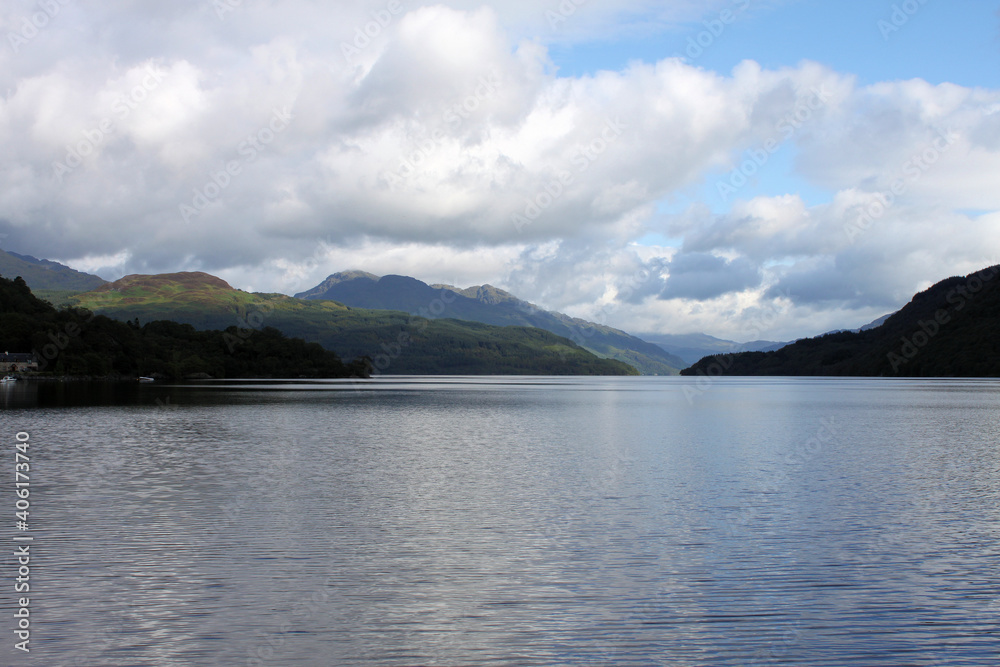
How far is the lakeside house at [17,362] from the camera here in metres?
168

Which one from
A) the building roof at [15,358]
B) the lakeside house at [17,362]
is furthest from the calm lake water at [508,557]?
the building roof at [15,358]

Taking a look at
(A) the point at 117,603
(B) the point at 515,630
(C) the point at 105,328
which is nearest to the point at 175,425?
(A) the point at 117,603

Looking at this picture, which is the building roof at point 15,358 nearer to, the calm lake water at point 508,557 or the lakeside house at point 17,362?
the lakeside house at point 17,362

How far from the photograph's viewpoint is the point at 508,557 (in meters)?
19.2

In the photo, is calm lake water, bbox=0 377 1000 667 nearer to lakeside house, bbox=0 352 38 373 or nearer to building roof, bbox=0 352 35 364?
lakeside house, bbox=0 352 38 373

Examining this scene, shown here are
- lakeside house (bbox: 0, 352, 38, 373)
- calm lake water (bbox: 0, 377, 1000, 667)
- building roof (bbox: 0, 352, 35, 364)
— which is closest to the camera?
calm lake water (bbox: 0, 377, 1000, 667)

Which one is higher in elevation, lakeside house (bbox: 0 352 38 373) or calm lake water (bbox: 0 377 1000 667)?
lakeside house (bbox: 0 352 38 373)

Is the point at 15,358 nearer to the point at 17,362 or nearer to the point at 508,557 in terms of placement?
the point at 17,362

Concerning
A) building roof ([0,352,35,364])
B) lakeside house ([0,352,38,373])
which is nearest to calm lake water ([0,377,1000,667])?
lakeside house ([0,352,38,373])

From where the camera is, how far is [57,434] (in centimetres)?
5034

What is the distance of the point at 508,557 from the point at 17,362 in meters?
193

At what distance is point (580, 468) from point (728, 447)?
14.4 metres

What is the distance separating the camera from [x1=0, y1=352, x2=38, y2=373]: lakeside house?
16762cm

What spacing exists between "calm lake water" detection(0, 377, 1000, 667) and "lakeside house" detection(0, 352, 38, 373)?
502 ft
